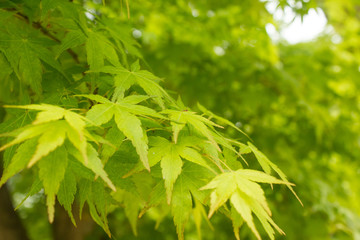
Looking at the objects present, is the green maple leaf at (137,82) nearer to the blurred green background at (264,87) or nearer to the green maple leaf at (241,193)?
the green maple leaf at (241,193)

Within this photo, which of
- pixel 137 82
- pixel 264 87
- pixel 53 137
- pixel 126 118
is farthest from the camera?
pixel 264 87

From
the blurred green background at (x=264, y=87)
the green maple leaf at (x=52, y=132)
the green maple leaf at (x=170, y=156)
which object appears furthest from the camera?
the blurred green background at (x=264, y=87)

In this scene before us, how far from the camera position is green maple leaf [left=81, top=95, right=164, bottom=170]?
1.82ft

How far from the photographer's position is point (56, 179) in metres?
0.51

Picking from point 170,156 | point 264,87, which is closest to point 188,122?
point 170,156

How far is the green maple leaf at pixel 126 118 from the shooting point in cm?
55

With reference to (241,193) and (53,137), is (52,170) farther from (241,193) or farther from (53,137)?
(241,193)

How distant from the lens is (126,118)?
1.93 feet

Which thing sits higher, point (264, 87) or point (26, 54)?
point (264, 87)

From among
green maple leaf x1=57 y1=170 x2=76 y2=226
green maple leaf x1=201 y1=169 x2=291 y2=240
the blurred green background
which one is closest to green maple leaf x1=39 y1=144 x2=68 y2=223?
green maple leaf x1=57 y1=170 x2=76 y2=226

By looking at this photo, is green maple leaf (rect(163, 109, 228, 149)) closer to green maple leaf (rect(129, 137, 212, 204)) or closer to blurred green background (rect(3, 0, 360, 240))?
green maple leaf (rect(129, 137, 212, 204))

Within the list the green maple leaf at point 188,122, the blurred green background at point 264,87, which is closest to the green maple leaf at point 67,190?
the green maple leaf at point 188,122

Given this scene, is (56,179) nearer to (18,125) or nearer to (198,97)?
(18,125)

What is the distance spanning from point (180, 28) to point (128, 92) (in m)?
1.30
